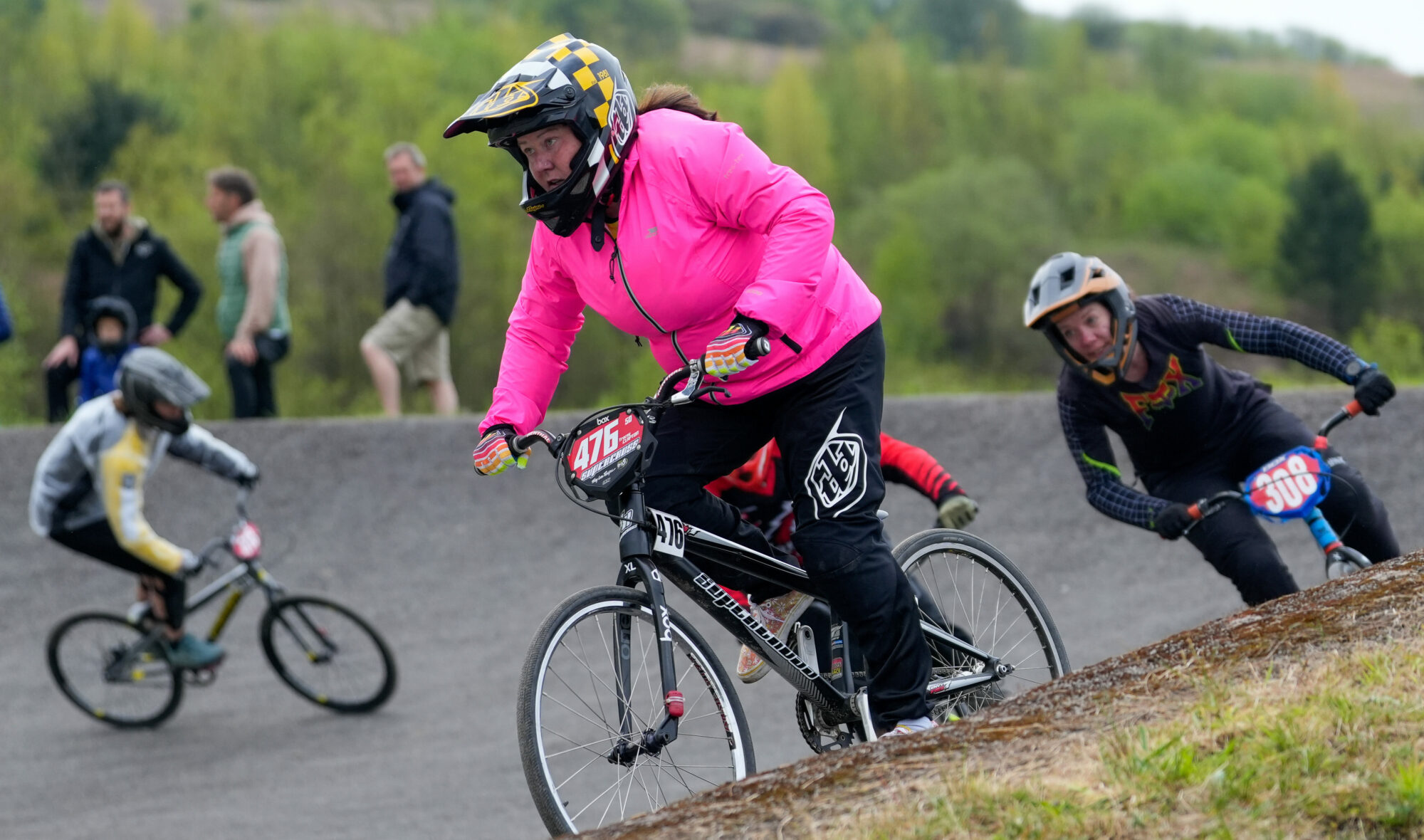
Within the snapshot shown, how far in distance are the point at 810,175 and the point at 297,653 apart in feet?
176

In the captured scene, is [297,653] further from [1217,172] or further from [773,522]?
[1217,172]

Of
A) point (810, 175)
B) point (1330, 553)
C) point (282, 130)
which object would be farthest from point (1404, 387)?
point (810, 175)

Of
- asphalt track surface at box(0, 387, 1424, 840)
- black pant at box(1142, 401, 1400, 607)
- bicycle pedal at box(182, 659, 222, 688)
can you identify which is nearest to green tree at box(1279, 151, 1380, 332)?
asphalt track surface at box(0, 387, 1424, 840)

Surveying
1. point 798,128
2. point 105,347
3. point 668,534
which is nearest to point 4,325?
point 105,347

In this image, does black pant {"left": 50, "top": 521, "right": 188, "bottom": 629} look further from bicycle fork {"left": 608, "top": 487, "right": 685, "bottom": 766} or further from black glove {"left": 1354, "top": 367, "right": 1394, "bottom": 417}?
black glove {"left": 1354, "top": 367, "right": 1394, "bottom": 417}

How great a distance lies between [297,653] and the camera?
378 inches

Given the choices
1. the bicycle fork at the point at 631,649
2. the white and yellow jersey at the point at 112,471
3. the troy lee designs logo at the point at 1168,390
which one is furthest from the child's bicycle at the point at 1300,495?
the white and yellow jersey at the point at 112,471

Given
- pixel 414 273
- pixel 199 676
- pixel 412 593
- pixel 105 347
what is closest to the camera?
pixel 199 676

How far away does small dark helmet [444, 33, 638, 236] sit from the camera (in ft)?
12.1

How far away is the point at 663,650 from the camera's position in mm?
3764

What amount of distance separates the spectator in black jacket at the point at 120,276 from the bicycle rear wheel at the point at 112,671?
9.70 ft

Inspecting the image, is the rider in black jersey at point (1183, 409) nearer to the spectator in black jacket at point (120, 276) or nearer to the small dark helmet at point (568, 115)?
the small dark helmet at point (568, 115)

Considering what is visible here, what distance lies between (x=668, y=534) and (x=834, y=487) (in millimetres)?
481

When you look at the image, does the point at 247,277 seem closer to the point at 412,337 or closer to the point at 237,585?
the point at 412,337
